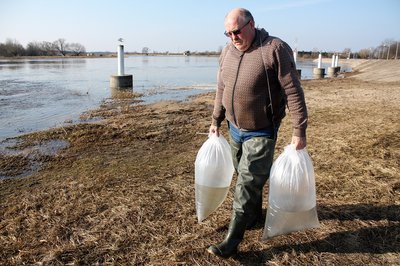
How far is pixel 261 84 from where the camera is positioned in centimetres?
242

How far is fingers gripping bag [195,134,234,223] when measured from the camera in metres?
2.86

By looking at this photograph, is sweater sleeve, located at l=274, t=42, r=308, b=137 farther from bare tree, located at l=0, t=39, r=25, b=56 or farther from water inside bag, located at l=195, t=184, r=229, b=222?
bare tree, located at l=0, t=39, r=25, b=56

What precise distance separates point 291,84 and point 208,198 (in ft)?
4.19

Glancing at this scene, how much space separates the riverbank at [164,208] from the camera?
269 cm

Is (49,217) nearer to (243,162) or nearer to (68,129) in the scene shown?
(243,162)

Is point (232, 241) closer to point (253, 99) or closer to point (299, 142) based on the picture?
point (299, 142)

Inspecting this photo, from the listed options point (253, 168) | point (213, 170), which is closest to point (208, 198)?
point (213, 170)

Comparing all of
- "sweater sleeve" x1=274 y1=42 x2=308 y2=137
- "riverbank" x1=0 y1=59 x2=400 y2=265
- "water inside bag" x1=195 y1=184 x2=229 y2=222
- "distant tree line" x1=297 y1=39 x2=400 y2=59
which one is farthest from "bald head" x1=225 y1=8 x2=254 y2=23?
"distant tree line" x1=297 y1=39 x2=400 y2=59

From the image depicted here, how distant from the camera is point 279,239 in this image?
2.84m

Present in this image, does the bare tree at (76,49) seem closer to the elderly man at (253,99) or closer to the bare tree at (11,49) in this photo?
the bare tree at (11,49)

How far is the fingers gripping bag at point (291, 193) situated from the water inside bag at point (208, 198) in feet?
1.76

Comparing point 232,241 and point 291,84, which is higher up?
point 291,84

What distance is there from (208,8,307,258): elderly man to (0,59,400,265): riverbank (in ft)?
1.67

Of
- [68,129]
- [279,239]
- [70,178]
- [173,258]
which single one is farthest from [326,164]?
[68,129]
